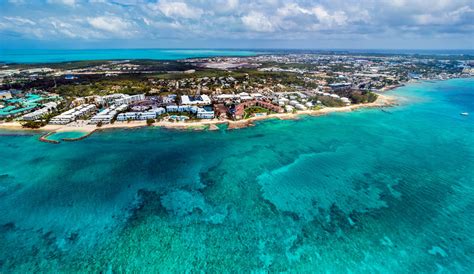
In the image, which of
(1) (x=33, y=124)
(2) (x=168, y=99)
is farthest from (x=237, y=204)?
(2) (x=168, y=99)

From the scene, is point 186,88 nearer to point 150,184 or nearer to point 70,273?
point 150,184

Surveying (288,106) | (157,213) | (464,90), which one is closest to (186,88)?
(288,106)

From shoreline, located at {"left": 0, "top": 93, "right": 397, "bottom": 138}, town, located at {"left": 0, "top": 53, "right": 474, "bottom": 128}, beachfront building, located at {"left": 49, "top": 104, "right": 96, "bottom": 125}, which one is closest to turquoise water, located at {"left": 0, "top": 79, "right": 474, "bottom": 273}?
Result: shoreline, located at {"left": 0, "top": 93, "right": 397, "bottom": 138}

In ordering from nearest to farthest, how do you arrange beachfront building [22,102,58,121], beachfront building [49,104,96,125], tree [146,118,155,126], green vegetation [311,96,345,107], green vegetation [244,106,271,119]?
1. beachfront building [49,104,96,125]
2. tree [146,118,155,126]
3. beachfront building [22,102,58,121]
4. green vegetation [244,106,271,119]
5. green vegetation [311,96,345,107]

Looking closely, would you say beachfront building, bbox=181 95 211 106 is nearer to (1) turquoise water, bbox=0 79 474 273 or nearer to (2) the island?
(2) the island

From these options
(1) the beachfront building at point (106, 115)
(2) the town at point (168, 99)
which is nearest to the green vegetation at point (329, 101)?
(2) the town at point (168, 99)

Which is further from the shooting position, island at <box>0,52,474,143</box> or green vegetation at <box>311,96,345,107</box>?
green vegetation at <box>311,96,345,107</box>

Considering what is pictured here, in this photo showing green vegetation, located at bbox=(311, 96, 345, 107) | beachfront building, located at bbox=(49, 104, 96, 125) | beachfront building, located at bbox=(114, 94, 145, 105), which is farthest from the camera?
green vegetation, located at bbox=(311, 96, 345, 107)

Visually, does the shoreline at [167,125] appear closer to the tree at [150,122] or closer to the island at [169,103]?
the island at [169,103]

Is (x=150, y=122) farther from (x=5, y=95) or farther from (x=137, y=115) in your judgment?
(x=5, y=95)
